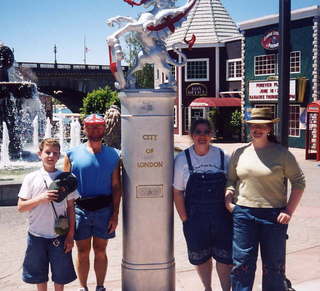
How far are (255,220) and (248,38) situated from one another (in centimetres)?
2329

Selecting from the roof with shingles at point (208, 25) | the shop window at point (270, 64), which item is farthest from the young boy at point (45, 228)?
the roof with shingles at point (208, 25)

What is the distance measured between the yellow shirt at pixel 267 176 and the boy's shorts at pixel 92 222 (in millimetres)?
1274

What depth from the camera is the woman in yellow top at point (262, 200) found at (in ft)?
12.5

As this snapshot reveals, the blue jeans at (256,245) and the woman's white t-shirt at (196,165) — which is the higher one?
the woman's white t-shirt at (196,165)

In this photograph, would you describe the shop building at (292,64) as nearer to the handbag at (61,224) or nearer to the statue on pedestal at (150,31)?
the statue on pedestal at (150,31)

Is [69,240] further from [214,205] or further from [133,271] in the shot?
[214,205]

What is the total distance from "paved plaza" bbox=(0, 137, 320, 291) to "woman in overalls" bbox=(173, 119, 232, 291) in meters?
0.83

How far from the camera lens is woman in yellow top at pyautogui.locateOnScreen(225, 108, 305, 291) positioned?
3.82 metres

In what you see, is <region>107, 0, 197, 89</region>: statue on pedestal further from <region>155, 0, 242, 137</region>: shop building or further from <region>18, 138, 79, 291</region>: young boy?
<region>155, 0, 242, 137</region>: shop building

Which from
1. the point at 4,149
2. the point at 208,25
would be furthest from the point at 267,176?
the point at 208,25

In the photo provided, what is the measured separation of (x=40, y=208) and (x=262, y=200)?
6.19ft

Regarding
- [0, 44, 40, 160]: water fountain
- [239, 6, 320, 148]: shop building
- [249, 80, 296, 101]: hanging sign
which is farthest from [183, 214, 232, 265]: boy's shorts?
[249, 80, 296, 101]: hanging sign

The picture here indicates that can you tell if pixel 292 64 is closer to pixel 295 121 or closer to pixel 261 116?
pixel 295 121

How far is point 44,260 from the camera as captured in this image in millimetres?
3916
